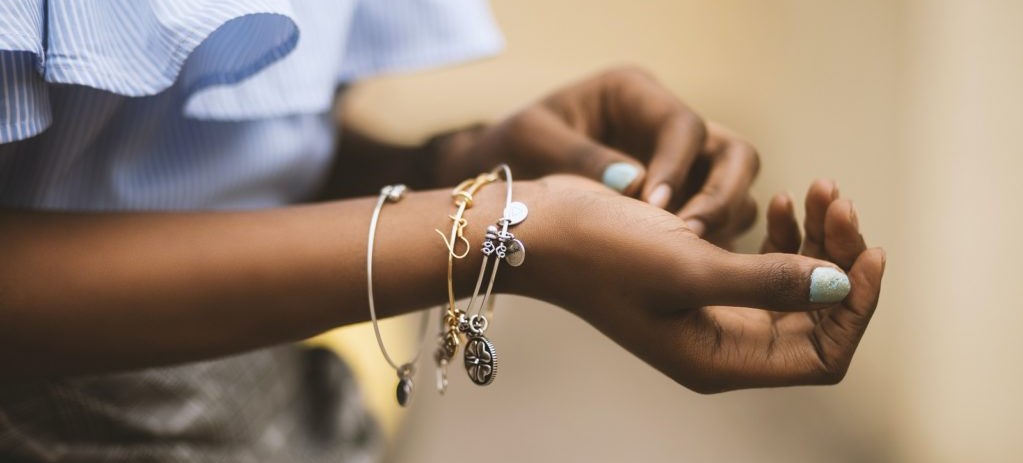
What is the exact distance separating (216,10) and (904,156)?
1.16m

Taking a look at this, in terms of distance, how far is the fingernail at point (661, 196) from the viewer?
626mm

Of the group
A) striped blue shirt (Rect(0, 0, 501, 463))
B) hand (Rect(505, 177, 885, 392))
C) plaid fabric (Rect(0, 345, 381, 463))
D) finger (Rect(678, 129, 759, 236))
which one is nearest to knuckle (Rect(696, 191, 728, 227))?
finger (Rect(678, 129, 759, 236))

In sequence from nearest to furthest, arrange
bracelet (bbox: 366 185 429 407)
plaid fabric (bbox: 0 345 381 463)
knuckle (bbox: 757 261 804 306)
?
knuckle (bbox: 757 261 804 306)
bracelet (bbox: 366 185 429 407)
plaid fabric (bbox: 0 345 381 463)

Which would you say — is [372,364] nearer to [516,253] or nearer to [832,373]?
[516,253]

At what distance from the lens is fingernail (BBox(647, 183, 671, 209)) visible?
24.7 inches

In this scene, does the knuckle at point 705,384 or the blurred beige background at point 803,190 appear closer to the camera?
the knuckle at point 705,384

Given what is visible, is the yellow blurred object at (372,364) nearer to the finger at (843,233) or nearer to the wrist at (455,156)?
the wrist at (455,156)

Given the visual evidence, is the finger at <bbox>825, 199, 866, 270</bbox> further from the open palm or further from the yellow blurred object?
the yellow blurred object

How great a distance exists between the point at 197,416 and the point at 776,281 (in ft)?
2.05

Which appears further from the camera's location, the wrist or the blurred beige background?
the blurred beige background

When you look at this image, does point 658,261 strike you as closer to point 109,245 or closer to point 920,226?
point 109,245

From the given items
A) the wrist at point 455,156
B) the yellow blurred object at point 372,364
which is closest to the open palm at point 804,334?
the wrist at point 455,156

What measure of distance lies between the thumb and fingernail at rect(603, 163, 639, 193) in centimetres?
18

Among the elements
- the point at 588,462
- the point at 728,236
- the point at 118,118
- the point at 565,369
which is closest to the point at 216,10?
the point at 118,118
